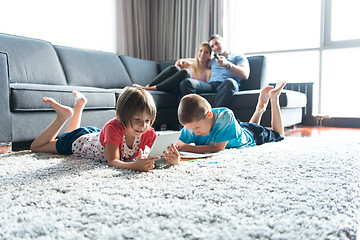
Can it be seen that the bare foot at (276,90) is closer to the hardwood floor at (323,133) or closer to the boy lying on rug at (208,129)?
the boy lying on rug at (208,129)

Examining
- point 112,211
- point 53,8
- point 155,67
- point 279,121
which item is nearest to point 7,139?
point 112,211

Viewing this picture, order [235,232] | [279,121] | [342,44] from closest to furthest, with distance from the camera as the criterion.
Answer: [235,232] < [279,121] < [342,44]

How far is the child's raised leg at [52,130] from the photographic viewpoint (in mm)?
1585

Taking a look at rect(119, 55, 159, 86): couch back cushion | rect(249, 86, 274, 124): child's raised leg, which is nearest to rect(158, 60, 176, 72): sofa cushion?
rect(119, 55, 159, 86): couch back cushion

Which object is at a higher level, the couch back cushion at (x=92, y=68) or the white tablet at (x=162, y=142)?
the couch back cushion at (x=92, y=68)

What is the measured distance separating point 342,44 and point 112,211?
4.10 meters

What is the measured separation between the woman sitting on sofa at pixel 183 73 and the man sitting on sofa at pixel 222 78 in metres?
0.09

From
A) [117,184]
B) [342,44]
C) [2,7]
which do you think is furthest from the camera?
[342,44]

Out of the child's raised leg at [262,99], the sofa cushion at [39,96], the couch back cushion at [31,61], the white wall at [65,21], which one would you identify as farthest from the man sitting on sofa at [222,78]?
the white wall at [65,21]

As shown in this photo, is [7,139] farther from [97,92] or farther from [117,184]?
[117,184]

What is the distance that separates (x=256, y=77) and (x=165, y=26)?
215cm

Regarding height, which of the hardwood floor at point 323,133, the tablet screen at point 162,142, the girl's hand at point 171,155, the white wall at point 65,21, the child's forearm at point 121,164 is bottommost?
the hardwood floor at point 323,133

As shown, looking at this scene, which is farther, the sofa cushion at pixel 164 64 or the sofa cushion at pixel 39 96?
the sofa cushion at pixel 164 64

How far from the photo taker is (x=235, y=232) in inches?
24.1
